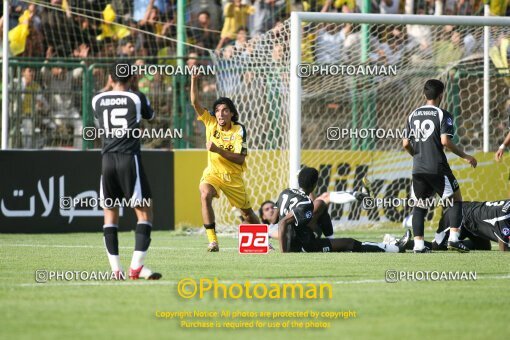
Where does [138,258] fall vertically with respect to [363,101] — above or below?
below

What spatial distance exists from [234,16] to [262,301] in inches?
485

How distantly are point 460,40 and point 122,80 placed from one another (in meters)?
10.1

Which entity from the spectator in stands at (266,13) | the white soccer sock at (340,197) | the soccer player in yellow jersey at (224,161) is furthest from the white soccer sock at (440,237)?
the spectator in stands at (266,13)

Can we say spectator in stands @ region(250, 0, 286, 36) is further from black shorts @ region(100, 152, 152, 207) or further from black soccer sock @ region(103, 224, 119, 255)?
black soccer sock @ region(103, 224, 119, 255)

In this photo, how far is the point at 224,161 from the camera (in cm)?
1328

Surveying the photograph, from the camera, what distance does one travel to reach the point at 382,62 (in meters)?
18.5

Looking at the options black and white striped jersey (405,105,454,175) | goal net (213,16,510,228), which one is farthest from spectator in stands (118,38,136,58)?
black and white striped jersey (405,105,454,175)

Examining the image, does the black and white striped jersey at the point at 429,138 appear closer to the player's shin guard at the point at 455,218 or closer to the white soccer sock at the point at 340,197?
the player's shin guard at the point at 455,218

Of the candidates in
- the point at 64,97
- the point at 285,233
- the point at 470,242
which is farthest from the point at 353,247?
the point at 64,97

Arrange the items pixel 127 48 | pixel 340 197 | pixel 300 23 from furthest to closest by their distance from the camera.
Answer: pixel 127 48 < pixel 300 23 < pixel 340 197

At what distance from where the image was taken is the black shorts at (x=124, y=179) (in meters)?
9.10

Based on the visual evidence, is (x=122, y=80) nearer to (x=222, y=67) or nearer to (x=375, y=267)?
(x=375, y=267)

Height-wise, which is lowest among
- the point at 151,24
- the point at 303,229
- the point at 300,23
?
the point at 303,229

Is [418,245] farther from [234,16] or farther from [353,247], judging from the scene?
[234,16]
